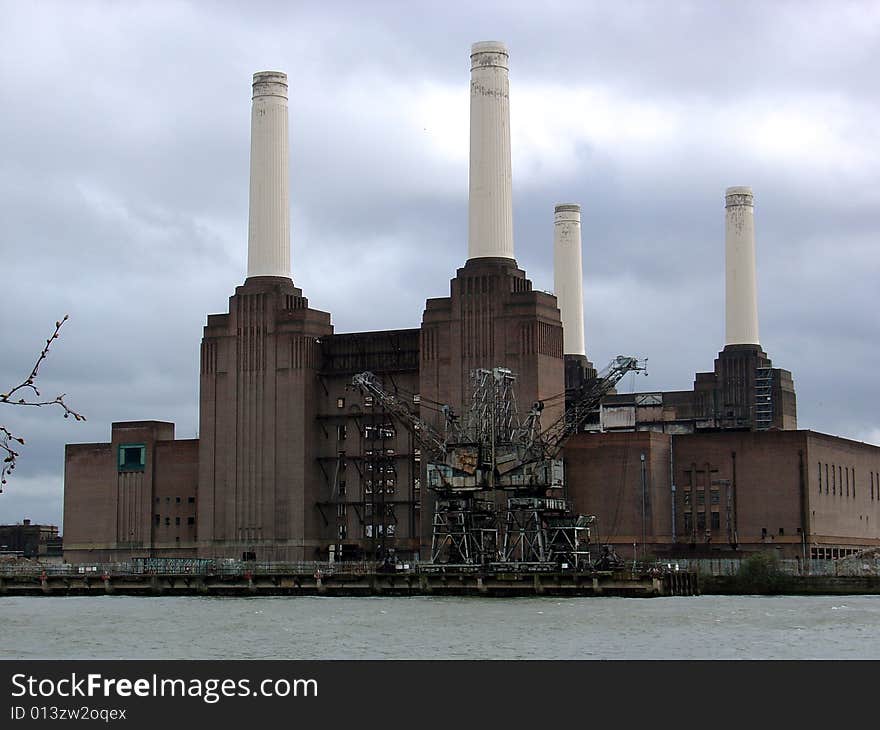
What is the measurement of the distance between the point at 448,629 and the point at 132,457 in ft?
293

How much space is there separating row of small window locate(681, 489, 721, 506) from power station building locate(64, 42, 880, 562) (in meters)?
0.12

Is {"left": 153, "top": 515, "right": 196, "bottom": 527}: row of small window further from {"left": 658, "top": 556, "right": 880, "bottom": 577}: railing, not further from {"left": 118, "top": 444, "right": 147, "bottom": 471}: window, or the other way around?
{"left": 658, "top": 556, "right": 880, "bottom": 577}: railing

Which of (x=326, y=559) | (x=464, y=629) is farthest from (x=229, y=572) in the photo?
(x=464, y=629)

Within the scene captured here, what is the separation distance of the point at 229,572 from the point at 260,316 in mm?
27781

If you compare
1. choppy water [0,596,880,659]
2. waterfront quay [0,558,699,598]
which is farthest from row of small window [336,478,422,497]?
choppy water [0,596,880,659]

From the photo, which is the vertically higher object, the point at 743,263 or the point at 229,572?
the point at 743,263

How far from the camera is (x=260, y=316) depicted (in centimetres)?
15725
